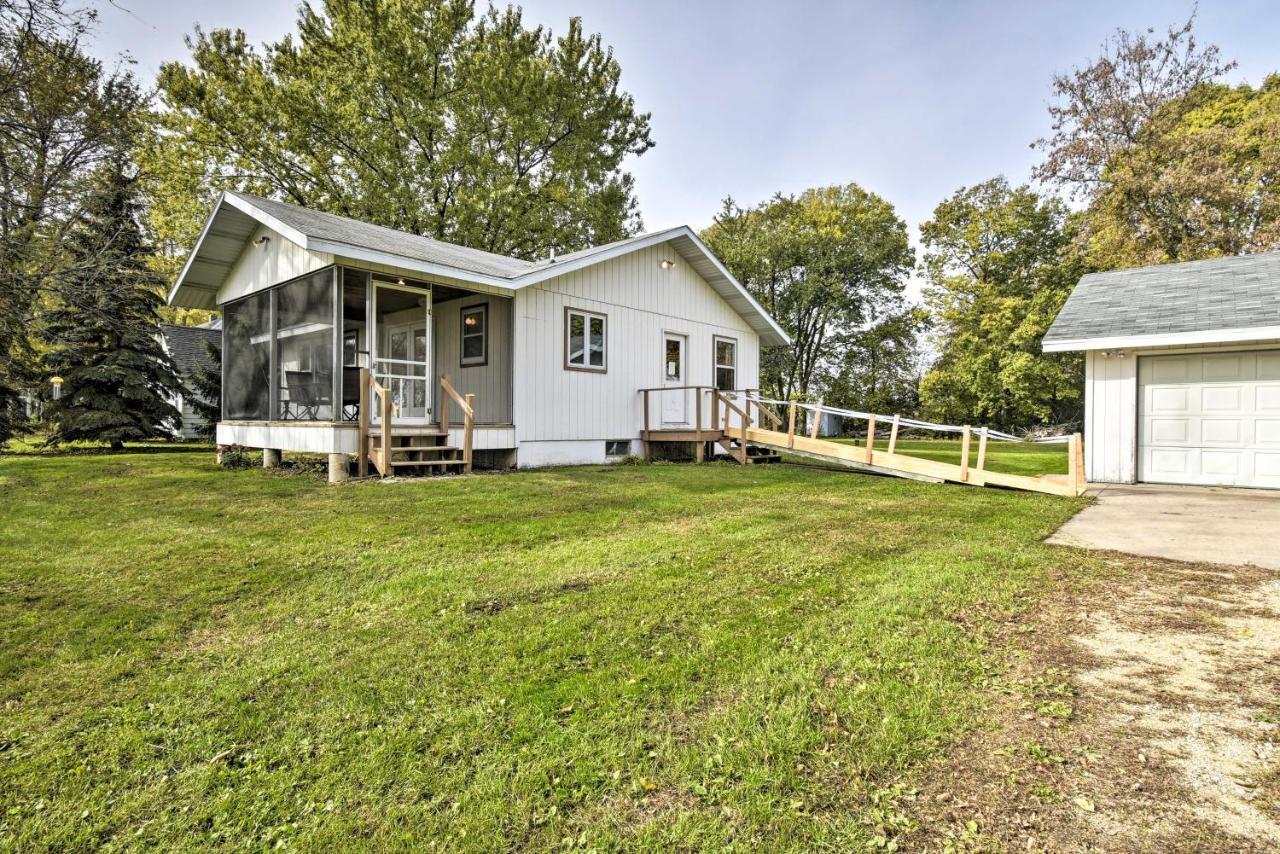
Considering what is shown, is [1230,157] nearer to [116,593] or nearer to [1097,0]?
[1097,0]

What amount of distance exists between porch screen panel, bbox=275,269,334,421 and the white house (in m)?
0.04

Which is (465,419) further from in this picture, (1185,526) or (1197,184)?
(1197,184)

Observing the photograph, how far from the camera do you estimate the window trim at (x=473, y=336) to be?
35.8ft

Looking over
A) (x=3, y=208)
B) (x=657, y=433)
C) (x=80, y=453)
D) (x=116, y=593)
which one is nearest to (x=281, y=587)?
(x=116, y=593)

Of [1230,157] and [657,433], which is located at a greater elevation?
[1230,157]

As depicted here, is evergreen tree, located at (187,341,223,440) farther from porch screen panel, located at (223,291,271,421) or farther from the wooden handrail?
the wooden handrail

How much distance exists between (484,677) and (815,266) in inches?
1013

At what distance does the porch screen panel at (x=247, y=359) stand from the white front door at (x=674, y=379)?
23.4ft

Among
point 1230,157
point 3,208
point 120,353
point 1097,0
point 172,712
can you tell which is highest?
point 1097,0

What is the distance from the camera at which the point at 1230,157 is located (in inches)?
643

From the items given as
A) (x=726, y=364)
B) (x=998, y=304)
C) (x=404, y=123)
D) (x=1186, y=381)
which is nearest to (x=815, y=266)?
(x=998, y=304)

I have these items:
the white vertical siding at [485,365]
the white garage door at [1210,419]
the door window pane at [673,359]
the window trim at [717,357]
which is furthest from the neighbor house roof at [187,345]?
the white garage door at [1210,419]

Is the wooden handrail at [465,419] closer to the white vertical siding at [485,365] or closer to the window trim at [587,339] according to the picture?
the white vertical siding at [485,365]

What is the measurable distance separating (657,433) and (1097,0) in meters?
14.8
